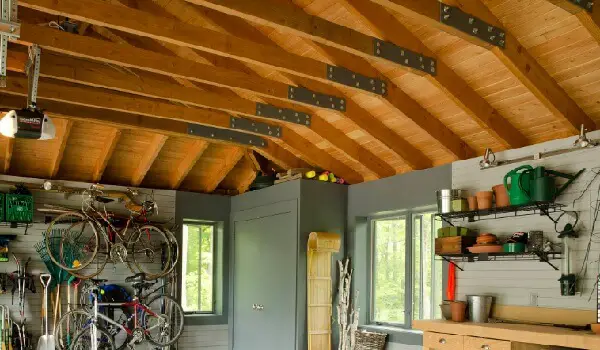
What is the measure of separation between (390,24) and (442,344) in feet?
9.84

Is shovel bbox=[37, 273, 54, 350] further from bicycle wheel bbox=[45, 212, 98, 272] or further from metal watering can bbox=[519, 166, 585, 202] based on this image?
metal watering can bbox=[519, 166, 585, 202]

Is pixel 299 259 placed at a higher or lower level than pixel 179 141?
lower

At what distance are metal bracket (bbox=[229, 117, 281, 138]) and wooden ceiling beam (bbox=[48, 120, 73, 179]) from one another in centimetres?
213

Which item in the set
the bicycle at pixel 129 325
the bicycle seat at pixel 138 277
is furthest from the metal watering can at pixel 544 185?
the bicycle seat at pixel 138 277

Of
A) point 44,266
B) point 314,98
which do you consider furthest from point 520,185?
point 44,266

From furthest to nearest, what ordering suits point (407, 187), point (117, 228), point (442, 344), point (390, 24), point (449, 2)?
point (117, 228)
point (407, 187)
point (442, 344)
point (390, 24)
point (449, 2)

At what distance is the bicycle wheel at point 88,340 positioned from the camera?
860cm

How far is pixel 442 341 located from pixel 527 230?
4.33ft

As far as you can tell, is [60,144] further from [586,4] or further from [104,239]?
[586,4]

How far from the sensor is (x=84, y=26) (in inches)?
293

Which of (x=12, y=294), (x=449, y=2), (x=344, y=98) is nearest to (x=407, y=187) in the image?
(x=344, y=98)

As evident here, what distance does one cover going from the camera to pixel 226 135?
8.59 meters

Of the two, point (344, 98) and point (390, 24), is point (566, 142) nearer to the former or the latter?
point (390, 24)

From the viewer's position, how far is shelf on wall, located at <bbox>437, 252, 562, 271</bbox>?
5.87 metres
